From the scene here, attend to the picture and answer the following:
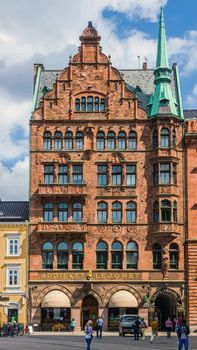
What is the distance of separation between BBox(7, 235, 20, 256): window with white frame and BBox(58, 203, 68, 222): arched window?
5.36 meters

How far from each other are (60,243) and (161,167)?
46.0 ft

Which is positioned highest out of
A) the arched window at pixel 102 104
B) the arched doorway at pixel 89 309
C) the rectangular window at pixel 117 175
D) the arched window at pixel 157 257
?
the arched window at pixel 102 104

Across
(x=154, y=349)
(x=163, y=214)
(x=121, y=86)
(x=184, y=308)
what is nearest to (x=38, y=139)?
(x=121, y=86)

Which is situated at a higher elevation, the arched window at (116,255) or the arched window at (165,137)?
the arched window at (165,137)

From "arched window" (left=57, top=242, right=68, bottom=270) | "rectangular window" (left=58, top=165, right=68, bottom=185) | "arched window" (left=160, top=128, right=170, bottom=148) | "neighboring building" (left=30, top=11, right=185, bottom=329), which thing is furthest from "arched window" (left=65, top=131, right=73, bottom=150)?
"arched window" (left=57, top=242, right=68, bottom=270)

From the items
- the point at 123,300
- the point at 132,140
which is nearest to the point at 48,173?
the point at 132,140

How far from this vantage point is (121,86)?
82438 millimetres

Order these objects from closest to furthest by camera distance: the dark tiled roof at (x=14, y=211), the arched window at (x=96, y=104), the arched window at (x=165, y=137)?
the arched window at (x=165, y=137), the dark tiled roof at (x=14, y=211), the arched window at (x=96, y=104)

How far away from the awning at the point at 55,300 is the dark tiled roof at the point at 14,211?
9369mm

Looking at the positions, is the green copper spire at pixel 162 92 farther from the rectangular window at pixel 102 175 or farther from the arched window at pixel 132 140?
the rectangular window at pixel 102 175

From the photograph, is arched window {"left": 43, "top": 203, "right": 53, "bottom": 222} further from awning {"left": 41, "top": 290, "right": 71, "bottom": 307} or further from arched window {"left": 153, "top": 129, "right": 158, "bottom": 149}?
arched window {"left": 153, "top": 129, "right": 158, "bottom": 149}

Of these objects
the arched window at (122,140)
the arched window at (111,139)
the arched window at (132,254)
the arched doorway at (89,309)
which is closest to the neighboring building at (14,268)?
the arched doorway at (89,309)

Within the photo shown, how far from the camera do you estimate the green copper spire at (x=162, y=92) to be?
80875 mm

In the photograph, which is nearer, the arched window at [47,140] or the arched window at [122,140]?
the arched window at [122,140]
